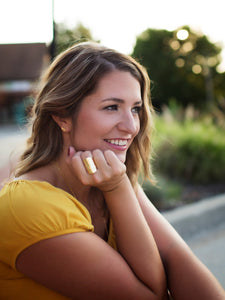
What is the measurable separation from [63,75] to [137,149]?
797mm

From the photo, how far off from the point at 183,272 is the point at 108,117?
943 millimetres

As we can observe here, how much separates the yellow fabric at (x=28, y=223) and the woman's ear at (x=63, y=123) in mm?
462

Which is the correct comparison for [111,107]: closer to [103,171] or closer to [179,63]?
[103,171]

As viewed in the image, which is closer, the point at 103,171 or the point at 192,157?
the point at 103,171

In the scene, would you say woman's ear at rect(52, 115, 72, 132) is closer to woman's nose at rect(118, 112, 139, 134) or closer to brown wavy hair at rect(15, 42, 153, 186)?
brown wavy hair at rect(15, 42, 153, 186)

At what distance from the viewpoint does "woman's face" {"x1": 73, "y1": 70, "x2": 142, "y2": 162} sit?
1.75 meters

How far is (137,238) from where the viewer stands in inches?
58.9

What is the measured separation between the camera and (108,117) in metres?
1.75

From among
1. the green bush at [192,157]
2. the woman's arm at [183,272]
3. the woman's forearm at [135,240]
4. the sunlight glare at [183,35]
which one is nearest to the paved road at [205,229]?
the green bush at [192,157]

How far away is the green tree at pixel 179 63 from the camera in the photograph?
38.2 m

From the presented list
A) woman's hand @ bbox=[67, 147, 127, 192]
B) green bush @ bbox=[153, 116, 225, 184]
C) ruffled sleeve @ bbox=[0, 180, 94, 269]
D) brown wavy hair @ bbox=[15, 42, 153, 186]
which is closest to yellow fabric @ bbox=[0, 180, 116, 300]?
ruffled sleeve @ bbox=[0, 180, 94, 269]

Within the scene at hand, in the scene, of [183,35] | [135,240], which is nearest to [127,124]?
[135,240]

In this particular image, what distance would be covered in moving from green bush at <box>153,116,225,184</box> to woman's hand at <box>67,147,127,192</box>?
17.1 feet

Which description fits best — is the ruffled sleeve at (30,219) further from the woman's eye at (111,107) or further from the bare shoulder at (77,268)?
the woman's eye at (111,107)
